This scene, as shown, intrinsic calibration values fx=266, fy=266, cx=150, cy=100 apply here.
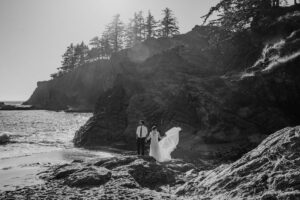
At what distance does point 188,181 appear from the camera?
10.1 metres

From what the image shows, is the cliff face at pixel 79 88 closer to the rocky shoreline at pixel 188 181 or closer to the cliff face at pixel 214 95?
the cliff face at pixel 214 95

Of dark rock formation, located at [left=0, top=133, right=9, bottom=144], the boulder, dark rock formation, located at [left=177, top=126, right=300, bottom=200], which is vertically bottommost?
dark rock formation, located at [left=0, top=133, right=9, bottom=144]

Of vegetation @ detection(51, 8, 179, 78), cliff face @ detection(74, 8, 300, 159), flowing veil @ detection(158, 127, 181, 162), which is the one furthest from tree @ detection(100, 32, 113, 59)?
flowing veil @ detection(158, 127, 181, 162)

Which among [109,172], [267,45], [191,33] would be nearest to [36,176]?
[109,172]

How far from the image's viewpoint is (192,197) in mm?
8328

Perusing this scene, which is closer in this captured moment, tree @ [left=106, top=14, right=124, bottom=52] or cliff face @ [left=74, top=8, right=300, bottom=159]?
cliff face @ [left=74, top=8, right=300, bottom=159]

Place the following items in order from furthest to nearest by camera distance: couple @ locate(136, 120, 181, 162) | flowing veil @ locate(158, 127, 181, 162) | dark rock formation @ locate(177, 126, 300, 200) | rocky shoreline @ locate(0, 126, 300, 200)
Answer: flowing veil @ locate(158, 127, 181, 162) < couple @ locate(136, 120, 181, 162) < rocky shoreline @ locate(0, 126, 300, 200) < dark rock formation @ locate(177, 126, 300, 200)

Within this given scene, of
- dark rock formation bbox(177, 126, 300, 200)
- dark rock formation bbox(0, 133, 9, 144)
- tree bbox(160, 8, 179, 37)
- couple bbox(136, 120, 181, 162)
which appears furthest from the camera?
tree bbox(160, 8, 179, 37)

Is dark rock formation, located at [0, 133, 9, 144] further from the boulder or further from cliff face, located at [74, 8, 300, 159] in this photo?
the boulder

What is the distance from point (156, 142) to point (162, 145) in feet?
6.97

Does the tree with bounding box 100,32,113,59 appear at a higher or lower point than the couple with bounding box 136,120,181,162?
higher

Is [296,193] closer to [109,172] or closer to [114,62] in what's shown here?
[109,172]

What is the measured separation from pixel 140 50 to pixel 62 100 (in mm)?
38544

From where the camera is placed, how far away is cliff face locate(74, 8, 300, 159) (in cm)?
2334
